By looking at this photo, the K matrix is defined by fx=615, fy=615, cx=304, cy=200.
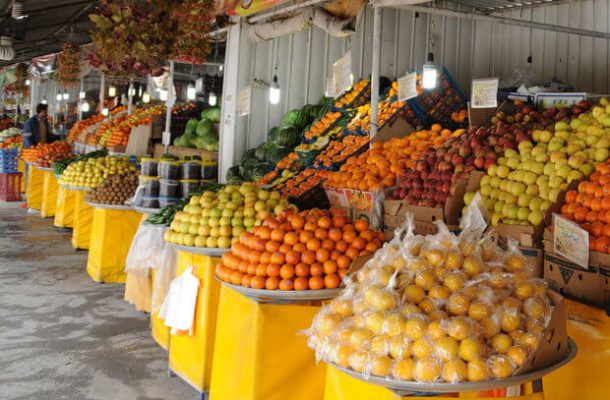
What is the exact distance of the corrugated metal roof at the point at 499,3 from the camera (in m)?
7.67

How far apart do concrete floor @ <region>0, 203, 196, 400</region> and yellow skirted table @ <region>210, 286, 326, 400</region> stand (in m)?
0.88

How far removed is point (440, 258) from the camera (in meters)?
2.29

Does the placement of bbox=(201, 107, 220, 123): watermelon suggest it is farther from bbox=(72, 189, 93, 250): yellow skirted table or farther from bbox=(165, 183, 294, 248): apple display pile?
bbox=(165, 183, 294, 248): apple display pile

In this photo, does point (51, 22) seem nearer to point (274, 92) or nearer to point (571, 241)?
point (274, 92)

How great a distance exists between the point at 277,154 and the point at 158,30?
6.09 ft

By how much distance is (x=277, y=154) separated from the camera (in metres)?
6.96

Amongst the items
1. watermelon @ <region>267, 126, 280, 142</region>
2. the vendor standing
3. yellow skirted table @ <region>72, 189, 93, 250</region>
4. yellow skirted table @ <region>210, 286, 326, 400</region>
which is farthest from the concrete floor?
the vendor standing

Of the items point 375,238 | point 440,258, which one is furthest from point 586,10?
point 440,258

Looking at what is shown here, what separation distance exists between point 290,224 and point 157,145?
22.0 ft

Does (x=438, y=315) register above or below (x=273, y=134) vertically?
below

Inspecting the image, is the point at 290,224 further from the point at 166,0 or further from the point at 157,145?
the point at 157,145

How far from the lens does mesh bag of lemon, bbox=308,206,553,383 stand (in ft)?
6.29

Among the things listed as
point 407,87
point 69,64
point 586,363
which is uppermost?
point 69,64

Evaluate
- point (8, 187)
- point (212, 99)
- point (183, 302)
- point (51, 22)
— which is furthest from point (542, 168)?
point (51, 22)
